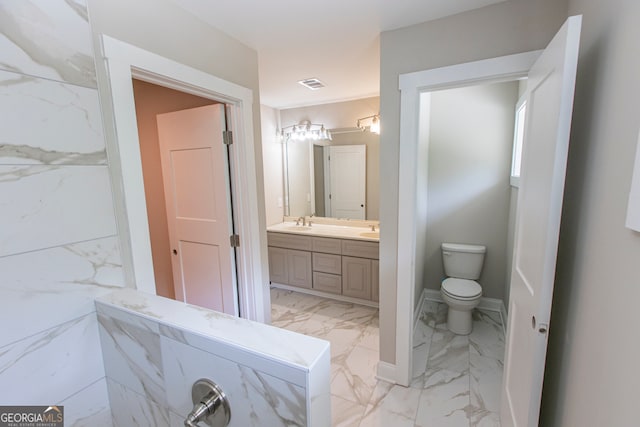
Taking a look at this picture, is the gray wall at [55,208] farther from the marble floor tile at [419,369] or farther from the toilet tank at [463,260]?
the toilet tank at [463,260]

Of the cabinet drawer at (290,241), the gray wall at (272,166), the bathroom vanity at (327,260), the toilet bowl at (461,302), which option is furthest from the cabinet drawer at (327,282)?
the toilet bowl at (461,302)

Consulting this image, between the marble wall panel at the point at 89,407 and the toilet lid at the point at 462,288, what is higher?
the marble wall panel at the point at 89,407

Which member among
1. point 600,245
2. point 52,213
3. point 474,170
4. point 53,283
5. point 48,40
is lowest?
point 53,283

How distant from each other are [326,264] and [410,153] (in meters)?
1.84

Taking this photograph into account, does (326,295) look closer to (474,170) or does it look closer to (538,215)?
(474,170)

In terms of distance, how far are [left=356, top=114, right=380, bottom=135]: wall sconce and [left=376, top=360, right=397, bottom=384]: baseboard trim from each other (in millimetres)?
2312

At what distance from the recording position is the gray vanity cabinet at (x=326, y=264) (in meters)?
2.98

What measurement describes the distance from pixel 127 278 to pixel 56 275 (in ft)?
0.88

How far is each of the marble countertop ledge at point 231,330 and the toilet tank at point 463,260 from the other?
8.42 ft

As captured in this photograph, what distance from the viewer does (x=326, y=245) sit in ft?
10.3

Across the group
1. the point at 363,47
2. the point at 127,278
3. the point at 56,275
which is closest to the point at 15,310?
the point at 56,275

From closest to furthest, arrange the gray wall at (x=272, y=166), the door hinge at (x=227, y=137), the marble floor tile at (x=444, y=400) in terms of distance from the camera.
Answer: the marble floor tile at (x=444, y=400) → the door hinge at (x=227, y=137) → the gray wall at (x=272, y=166)

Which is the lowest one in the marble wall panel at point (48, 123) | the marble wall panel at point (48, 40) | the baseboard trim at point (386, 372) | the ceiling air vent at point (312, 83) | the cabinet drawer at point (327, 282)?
the baseboard trim at point (386, 372)

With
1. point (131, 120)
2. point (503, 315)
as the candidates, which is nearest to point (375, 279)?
point (503, 315)
